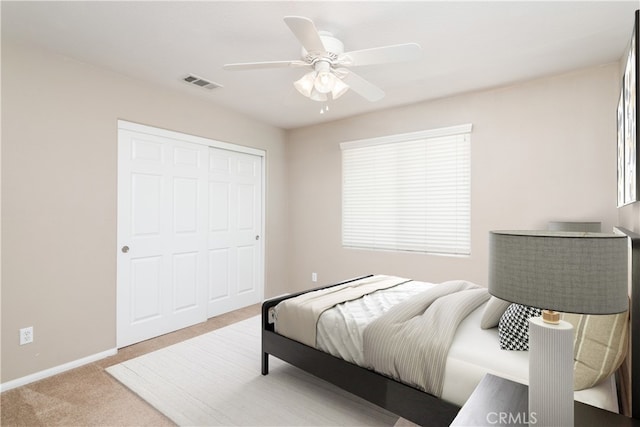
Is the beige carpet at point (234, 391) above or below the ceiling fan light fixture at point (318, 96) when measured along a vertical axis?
below

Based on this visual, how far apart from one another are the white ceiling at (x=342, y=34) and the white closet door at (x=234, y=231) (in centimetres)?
126

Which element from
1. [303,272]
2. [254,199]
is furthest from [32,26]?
[303,272]

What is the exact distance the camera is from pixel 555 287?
2.62 feet

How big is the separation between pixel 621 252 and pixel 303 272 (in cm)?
423

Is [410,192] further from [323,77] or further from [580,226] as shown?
[323,77]

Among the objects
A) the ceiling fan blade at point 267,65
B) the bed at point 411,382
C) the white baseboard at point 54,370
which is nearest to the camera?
the bed at point 411,382

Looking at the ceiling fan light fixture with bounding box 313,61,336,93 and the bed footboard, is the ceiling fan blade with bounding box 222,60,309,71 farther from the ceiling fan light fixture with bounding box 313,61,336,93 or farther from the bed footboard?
the bed footboard

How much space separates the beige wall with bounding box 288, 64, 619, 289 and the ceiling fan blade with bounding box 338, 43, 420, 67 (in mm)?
1814

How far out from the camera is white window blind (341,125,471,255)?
3.55m

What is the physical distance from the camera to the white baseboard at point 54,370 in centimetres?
236

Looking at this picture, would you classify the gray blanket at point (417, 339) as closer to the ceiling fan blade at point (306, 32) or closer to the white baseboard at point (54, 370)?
the ceiling fan blade at point (306, 32)

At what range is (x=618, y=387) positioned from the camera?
1.75m

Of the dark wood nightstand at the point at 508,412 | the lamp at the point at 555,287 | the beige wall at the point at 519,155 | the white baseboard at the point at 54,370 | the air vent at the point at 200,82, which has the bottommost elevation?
the white baseboard at the point at 54,370

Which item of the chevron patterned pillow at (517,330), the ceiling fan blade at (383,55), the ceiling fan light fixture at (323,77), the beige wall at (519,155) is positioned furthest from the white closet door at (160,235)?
the chevron patterned pillow at (517,330)
